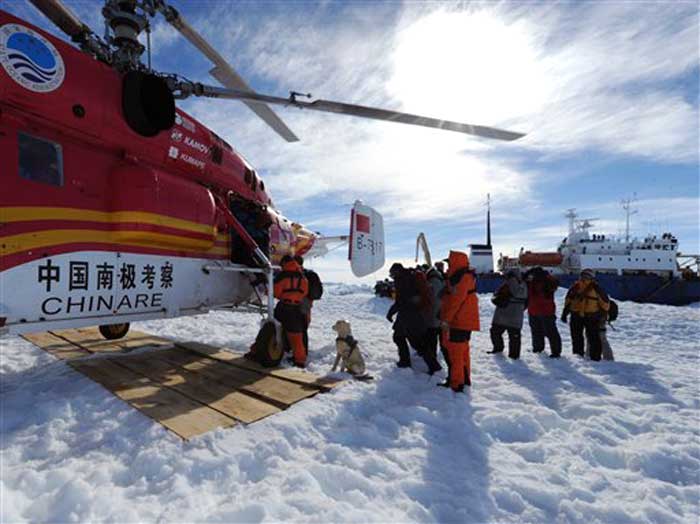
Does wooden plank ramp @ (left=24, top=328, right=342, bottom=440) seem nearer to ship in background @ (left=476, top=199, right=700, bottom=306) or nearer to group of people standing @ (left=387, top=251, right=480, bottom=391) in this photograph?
group of people standing @ (left=387, top=251, right=480, bottom=391)

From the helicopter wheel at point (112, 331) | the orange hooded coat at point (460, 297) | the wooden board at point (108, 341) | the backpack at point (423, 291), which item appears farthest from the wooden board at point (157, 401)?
the backpack at point (423, 291)

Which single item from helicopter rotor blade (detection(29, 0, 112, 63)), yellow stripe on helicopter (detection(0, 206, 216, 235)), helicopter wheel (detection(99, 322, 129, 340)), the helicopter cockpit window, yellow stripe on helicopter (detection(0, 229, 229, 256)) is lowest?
helicopter wheel (detection(99, 322, 129, 340))

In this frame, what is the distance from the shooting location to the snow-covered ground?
248cm

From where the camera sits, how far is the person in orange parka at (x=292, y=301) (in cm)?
612

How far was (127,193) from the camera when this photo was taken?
178 inches

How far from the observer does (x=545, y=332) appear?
7.64 metres

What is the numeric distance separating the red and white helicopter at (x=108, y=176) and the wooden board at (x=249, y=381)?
0.86 m

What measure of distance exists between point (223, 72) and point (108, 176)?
2583 mm

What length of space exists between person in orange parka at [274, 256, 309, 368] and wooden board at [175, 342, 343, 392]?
0.58m

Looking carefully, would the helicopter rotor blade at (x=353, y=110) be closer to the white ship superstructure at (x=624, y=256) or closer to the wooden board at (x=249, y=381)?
the wooden board at (x=249, y=381)

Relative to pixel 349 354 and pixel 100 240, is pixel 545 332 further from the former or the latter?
pixel 100 240

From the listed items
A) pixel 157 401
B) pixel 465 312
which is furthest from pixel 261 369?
pixel 465 312

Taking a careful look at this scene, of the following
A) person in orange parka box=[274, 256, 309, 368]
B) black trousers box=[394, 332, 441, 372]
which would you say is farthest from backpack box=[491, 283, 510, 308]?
person in orange parka box=[274, 256, 309, 368]

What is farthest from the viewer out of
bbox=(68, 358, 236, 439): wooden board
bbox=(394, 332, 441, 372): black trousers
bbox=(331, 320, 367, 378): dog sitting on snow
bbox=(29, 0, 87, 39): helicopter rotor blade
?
bbox=(394, 332, 441, 372): black trousers
